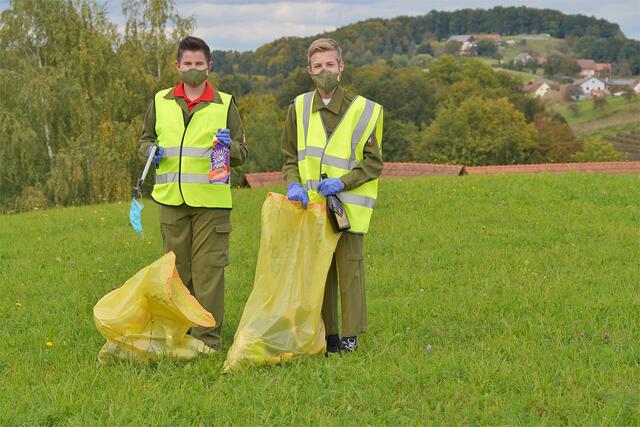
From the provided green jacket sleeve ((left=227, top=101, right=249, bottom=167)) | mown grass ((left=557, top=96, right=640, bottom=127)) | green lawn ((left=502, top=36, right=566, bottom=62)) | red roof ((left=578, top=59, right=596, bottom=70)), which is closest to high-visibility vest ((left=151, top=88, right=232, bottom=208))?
green jacket sleeve ((left=227, top=101, right=249, bottom=167))

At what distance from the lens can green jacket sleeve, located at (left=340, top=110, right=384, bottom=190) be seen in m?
5.16

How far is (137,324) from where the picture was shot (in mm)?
5191

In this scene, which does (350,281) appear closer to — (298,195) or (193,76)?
(298,195)

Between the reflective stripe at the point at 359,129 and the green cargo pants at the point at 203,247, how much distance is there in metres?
1.03

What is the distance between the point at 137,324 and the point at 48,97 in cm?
2146

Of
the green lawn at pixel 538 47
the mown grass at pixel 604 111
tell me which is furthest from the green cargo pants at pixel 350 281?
the green lawn at pixel 538 47

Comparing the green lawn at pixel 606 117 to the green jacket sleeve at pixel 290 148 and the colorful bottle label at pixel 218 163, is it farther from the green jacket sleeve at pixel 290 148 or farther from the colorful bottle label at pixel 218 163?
the colorful bottle label at pixel 218 163

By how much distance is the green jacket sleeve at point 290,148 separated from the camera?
17.8 ft

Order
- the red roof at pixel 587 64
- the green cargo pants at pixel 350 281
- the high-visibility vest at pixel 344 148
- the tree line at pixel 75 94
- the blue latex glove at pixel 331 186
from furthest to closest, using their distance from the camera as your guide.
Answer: the red roof at pixel 587 64
the tree line at pixel 75 94
the green cargo pants at pixel 350 281
the high-visibility vest at pixel 344 148
the blue latex glove at pixel 331 186

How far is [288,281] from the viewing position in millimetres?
5172

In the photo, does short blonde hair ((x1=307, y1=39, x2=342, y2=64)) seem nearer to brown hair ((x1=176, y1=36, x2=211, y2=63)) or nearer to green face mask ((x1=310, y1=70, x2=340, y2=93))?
green face mask ((x1=310, y1=70, x2=340, y2=93))

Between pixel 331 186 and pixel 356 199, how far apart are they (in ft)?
0.89

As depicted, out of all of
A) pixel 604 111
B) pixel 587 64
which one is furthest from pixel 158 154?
pixel 587 64

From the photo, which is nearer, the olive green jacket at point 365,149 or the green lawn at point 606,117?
the olive green jacket at point 365,149
